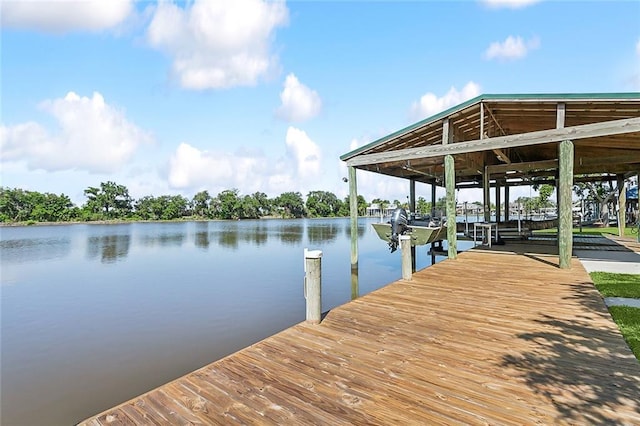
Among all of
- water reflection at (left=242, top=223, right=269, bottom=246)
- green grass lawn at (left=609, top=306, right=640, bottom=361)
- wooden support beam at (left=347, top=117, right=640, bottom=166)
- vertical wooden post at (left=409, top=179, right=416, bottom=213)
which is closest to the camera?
green grass lawn at (left=609, top=306, right=640, bottom=361)

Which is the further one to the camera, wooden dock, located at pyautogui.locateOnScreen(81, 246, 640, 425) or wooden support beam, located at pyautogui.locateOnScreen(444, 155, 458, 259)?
wooden support beam, located at pyautogui.locateOnScreen(444, 155, 458, 259)

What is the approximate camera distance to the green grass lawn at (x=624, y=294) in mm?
3508

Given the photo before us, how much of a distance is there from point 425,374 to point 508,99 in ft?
25.5

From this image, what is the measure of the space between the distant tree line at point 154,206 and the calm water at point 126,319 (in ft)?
206

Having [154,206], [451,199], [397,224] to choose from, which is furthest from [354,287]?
[154,206]

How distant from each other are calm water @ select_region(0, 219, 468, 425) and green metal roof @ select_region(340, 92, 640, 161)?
16.1ft

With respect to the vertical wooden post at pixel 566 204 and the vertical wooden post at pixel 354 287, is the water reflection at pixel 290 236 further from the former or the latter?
the vertical wooden post at pixel 566 204

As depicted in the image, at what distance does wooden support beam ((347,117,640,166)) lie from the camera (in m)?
6.80

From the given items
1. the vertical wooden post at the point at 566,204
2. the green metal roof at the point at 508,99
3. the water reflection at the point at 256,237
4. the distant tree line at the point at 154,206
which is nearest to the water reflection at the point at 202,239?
the water reflection at the point at 256,237

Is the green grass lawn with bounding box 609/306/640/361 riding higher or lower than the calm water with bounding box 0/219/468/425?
higher

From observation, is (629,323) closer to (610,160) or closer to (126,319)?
(126,319)

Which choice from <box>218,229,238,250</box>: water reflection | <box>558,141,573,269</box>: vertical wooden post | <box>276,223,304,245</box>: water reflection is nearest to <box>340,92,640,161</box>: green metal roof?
<box>558,141,573,269</box>: vertical wooden post

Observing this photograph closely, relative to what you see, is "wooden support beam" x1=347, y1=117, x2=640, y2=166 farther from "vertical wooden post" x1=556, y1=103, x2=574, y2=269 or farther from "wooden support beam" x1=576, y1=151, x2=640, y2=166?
"wooden support beam" x1=576, y1=151, x2=640, y2=166

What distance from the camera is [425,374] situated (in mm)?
2898
